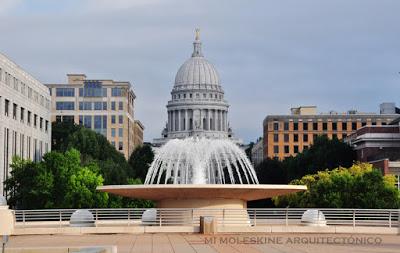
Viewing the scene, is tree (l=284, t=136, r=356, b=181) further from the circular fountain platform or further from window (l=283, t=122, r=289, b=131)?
the circular fountain platform

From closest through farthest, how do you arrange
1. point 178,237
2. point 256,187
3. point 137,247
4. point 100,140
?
point 137,247, point 178,237, point 256,187, point 100,140

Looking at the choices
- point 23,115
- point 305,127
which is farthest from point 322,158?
point 305,127

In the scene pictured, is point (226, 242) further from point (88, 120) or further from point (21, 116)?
point (88, 120)

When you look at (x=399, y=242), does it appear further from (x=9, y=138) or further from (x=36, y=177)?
(x=9, y=138)

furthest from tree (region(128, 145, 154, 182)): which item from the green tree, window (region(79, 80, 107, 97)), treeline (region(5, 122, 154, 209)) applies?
the green tree

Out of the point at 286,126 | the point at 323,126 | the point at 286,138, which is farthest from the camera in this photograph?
the point at 286,138

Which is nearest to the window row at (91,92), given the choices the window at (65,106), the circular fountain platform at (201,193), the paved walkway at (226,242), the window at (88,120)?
the window at (65,106)

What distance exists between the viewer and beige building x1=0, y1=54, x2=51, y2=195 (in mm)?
90188

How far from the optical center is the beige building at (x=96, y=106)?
6836 inches

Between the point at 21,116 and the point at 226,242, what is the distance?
7095cm

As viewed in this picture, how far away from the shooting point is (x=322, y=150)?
126 meters

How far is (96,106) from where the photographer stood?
572ft

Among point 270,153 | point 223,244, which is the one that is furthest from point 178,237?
point 270,153

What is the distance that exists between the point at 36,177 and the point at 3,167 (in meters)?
14.1
